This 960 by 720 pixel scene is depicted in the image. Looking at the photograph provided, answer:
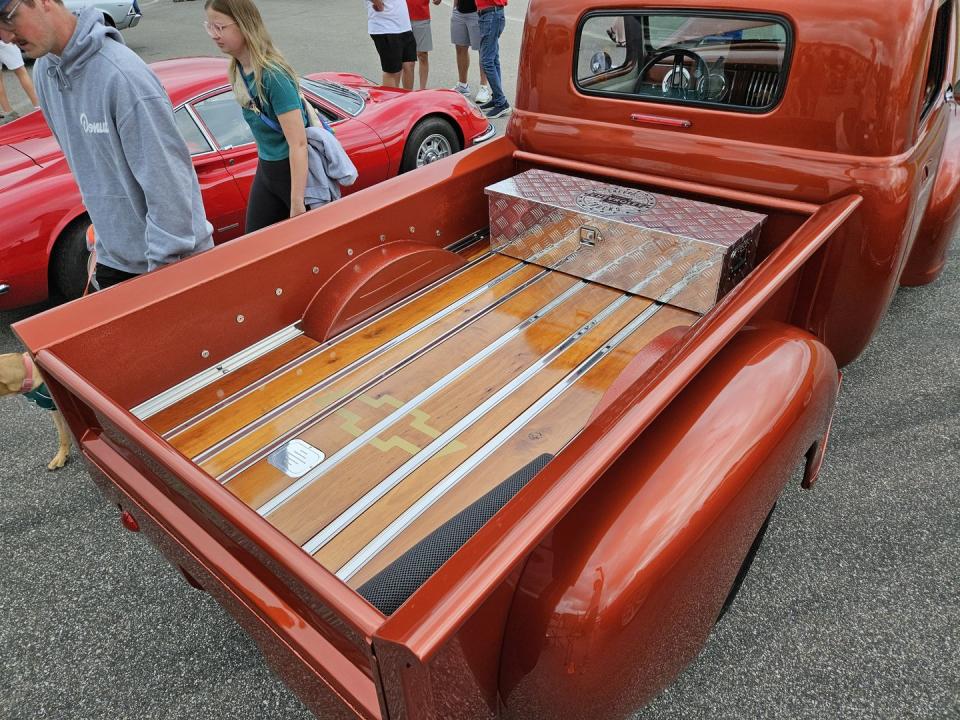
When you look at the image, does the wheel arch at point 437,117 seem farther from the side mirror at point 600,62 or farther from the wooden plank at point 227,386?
the wooden plank at point 227,386

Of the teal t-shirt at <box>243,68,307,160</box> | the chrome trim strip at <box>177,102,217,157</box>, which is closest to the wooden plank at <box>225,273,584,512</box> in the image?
the teal t-shirt at <box>243,68,307,160</box>

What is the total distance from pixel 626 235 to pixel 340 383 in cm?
121

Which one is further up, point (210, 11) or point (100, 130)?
point (210, 11)

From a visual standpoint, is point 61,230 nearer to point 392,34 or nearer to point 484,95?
point 392,34

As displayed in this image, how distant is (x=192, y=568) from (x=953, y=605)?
2.31 meters

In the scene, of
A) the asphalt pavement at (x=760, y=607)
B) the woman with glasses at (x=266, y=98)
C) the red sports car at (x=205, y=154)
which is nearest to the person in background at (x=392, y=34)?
the red sports car at (x=205, y=154)

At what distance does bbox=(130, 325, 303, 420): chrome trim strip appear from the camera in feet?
6.77

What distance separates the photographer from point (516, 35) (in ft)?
34.9

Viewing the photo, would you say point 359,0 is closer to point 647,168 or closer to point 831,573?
point 647,168

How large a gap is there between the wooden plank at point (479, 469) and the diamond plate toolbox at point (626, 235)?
0.29 meters

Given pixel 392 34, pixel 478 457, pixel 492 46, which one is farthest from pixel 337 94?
pixel 478 457

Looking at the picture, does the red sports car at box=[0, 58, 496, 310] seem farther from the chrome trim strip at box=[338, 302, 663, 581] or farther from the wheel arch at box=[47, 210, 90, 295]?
the chrome trim strip at box=[338, 302, 663, 581]

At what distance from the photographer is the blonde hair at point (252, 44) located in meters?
2.73

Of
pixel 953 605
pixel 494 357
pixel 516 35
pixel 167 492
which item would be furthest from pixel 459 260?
pixel 516 35
